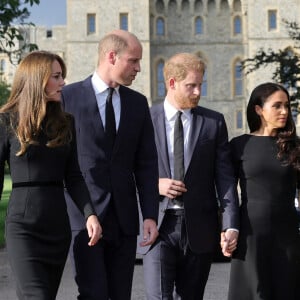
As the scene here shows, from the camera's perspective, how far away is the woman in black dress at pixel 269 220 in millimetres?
4977

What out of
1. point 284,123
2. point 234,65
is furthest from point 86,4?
point 284,123

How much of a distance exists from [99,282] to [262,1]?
5796 cm

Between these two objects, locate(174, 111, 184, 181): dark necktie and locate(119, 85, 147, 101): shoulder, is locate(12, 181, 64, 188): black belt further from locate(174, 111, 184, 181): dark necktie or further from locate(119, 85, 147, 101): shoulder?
locate(174, 111, 184, 181): dark necktie

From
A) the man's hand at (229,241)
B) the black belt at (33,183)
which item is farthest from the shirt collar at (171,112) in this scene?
the black belt at (33,183)

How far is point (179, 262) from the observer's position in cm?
517

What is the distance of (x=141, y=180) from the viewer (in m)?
4.78

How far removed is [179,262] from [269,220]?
1.93 feet

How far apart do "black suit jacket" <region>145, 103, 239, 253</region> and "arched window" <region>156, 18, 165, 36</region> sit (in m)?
58.6

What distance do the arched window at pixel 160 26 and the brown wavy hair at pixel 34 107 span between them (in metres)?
59.8

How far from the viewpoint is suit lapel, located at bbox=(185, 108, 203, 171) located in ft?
17.0

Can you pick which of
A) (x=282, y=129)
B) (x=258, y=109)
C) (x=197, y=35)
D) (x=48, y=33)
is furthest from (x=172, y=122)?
(x=48, y=33)

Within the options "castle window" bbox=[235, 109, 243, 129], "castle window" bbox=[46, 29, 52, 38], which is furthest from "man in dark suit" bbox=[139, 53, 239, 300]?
"castle window" bbox=[46, 29, 52, 38]

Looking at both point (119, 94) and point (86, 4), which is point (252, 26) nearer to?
point (86, 4)

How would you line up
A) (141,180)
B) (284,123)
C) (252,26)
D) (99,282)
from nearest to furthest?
(99,282) → (141,180) → (284,123) → (252,26)
